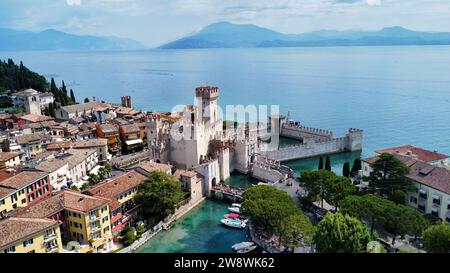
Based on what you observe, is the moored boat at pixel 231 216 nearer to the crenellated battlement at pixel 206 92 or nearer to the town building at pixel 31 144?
the crenellated battlement at pixel 206 92

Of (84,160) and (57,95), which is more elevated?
(57,95)

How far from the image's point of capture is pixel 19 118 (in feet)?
172

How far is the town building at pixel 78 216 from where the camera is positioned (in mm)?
22203

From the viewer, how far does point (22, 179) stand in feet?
84.6

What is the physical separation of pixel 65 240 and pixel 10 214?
3639 mm

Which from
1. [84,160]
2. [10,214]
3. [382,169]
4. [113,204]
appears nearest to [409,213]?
[382,169]

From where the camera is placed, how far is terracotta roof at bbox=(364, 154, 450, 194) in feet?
85.0

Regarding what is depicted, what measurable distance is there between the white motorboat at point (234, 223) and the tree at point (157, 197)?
4.17 meters

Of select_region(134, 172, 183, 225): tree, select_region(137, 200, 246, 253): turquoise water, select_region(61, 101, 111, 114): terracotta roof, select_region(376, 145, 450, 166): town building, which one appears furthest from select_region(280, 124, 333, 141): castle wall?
select_region(61, 101, 111, 114): terracotta roof

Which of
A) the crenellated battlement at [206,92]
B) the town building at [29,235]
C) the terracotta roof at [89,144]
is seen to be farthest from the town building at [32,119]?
the town building at [29,235]

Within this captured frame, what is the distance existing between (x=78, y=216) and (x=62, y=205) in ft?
4.25
